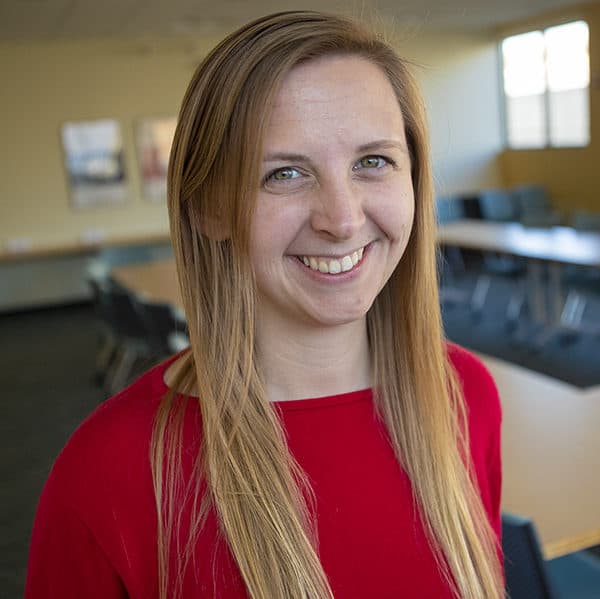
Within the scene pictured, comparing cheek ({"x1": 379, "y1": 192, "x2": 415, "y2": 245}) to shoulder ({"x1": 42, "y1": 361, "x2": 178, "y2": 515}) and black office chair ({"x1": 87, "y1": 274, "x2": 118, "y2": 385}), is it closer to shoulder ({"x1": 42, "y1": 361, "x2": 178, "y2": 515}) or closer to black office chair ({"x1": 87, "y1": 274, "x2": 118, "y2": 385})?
shoulder ({"x1": 42, "y1": 361, "x2": 178, "y2": 515})

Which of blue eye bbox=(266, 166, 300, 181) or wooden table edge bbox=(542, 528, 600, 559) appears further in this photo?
wooden table edge bbox=(542, 528, 600, 559)

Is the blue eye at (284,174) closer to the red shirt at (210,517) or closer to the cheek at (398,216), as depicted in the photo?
the cheek at (398,216)

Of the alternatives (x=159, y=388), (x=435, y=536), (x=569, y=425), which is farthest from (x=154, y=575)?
(x=569, y=425)

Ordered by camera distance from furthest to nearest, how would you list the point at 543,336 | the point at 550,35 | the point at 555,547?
the point at 550,35
the point at 543,336
the point at 555,547

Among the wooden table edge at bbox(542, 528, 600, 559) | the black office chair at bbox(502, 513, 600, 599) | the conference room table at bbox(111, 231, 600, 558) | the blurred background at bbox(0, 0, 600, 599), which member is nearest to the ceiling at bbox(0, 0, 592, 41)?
the blurred background at bbox(0, 0, 600, 599)

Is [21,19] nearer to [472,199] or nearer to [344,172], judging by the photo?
[472,199]

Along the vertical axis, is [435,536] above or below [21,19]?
below

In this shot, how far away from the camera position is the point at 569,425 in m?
2.69

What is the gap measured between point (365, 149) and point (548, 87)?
1132 centimetres

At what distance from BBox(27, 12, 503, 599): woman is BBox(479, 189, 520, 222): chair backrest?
33.1ft

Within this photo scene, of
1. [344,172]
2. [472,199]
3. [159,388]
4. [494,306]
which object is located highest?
[344,172]

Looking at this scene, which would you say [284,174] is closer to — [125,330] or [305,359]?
[305,359]

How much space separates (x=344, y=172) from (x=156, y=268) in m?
6.43

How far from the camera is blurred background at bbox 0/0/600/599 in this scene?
21.7 ft
